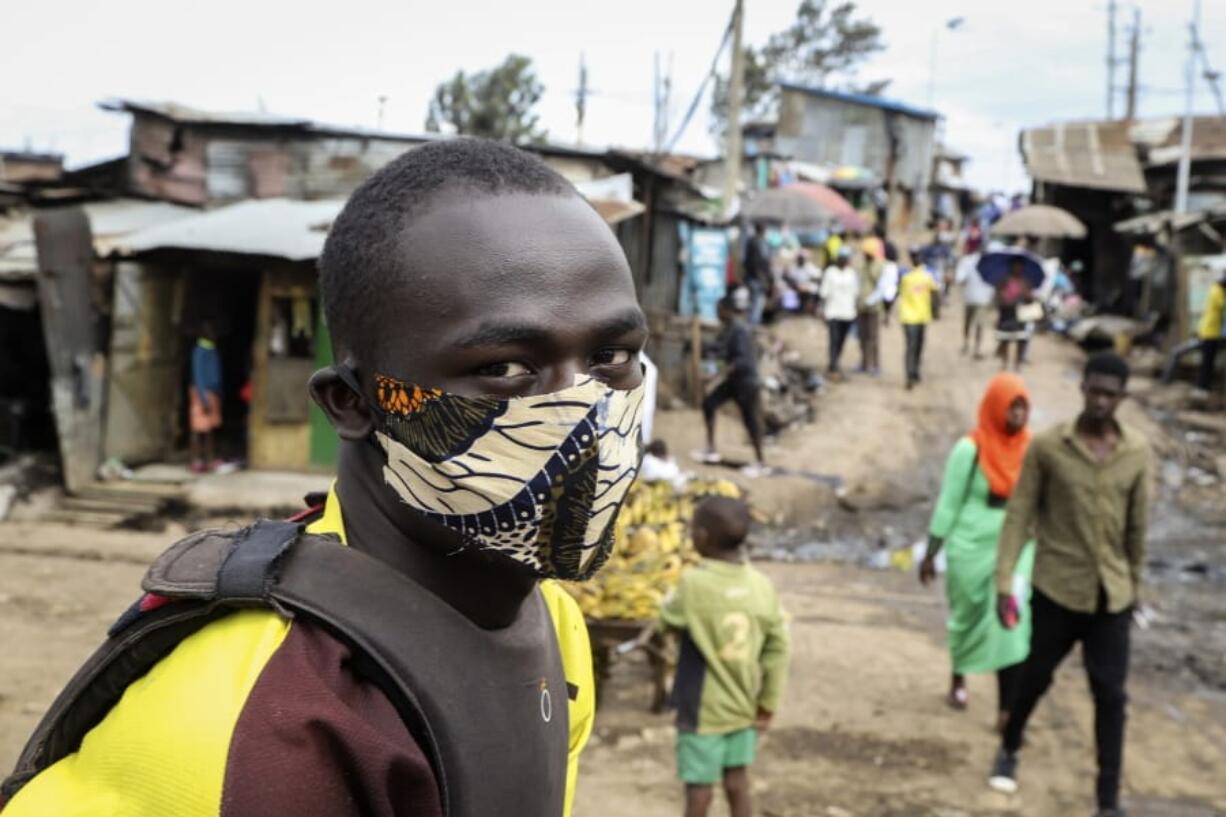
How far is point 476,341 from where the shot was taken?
4.01 feet

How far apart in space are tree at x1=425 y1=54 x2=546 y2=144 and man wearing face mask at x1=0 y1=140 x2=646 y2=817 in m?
29.3

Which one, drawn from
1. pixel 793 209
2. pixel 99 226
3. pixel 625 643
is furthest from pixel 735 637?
pixel 793 209

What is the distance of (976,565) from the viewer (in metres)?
5.59

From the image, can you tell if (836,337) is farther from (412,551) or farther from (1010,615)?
(412,551)

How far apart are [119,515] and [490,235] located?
10378 millimetres

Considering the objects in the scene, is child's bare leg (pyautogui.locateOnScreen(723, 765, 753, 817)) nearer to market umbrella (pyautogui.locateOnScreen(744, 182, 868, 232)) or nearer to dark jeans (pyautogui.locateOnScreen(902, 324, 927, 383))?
dark jeans (pyautogui.locateOnScreen(902, 324, 927, 383))

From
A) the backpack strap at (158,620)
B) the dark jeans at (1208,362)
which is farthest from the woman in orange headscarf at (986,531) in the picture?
the dark jeans at (1208,362)

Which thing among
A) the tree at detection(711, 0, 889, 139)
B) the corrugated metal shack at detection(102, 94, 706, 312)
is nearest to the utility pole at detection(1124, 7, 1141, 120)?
the tree at detection(711, 0, 889, 139)

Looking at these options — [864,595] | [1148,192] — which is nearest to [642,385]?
[864,595]

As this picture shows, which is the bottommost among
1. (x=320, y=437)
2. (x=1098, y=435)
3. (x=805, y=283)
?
(x=320, y=437)

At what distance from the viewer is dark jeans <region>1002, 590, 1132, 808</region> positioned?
4.54m

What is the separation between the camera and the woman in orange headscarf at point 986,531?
5492 mm

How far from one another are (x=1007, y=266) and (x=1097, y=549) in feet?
36.6

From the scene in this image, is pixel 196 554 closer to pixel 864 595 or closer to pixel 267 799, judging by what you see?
pixel 267 799
